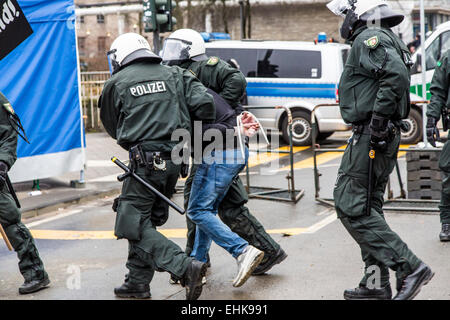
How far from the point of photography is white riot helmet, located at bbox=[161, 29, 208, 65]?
18.7ft

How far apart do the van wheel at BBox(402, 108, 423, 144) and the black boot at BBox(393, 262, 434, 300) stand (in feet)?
32.1

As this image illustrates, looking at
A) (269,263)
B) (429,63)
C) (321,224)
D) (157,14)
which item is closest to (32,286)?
(269,263)

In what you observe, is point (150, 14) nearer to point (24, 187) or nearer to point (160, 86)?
point (24, 187)

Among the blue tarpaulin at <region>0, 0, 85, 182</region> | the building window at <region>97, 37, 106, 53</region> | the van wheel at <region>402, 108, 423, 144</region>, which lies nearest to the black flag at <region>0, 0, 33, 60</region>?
the blue tarpaulin at <region>0, 0, 85, 182</region>

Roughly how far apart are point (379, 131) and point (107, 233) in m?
4.04

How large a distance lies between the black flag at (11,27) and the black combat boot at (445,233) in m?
6.06

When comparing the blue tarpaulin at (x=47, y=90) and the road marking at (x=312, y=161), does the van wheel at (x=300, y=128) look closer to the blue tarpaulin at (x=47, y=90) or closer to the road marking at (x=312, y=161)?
the road marking at (x=312, y=161)

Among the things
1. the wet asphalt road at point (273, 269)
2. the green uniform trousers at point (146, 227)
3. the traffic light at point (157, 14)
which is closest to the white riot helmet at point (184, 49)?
the green uniform trousers at point (146, 227)

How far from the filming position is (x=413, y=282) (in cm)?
460

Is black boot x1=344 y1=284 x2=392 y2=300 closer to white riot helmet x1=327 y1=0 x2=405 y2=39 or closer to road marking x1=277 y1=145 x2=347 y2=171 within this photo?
white riot helmet x1=327 y1=0 x2=405 y2=39

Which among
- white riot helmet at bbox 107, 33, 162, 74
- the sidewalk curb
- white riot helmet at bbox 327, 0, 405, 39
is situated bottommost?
the sidewalk curb

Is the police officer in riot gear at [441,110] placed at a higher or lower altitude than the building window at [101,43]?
lower

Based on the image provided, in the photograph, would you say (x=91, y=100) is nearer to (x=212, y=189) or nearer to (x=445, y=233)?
(x=445, y=233)

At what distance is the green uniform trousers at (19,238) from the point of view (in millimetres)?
5555
